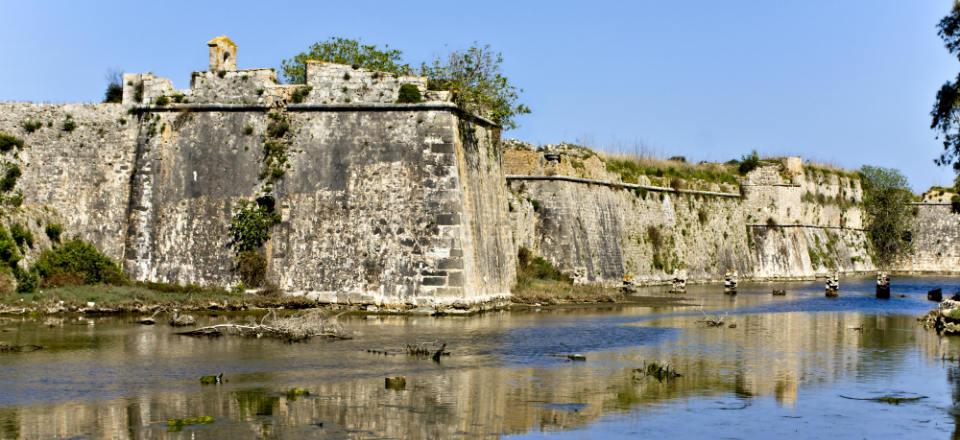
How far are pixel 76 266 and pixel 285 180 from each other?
6192mm

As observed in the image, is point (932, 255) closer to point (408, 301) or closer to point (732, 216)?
point (732, 216)

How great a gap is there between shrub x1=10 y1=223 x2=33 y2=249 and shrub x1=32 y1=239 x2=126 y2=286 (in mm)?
513

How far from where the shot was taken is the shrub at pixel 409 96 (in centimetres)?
3300

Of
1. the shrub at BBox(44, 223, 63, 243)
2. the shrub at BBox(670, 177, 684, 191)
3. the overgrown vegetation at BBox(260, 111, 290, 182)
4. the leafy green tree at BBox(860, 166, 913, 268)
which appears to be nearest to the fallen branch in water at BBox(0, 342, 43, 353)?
the shrub at BBox(44, 223, 63, 243)

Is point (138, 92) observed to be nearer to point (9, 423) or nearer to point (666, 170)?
point (9, 423)

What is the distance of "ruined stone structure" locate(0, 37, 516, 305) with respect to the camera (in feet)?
107

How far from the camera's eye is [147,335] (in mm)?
26125

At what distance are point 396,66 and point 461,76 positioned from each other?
3.64 metres

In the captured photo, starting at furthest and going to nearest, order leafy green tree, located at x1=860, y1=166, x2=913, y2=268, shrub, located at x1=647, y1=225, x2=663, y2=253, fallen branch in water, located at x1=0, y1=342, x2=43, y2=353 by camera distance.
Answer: leafy green tree, located at x1=860, y1=166, x2=913, y2=268 < shrub, located at x1=647, y1=225, x2=663, y2=253 < fallen branch in water, located at x1=0, y1=342, x2=43, y2=353

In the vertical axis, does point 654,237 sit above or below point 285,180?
below

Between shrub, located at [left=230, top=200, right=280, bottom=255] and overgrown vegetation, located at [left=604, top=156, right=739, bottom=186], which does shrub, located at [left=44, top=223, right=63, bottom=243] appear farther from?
overgrown vegetation, located at [left=604, top=156, right=739, bottom=186]

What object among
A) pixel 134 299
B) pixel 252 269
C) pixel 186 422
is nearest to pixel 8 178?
pixel 134 299

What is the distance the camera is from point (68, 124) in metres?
34.6

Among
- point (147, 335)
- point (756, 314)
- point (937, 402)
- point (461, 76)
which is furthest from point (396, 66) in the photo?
point (937, 402)
